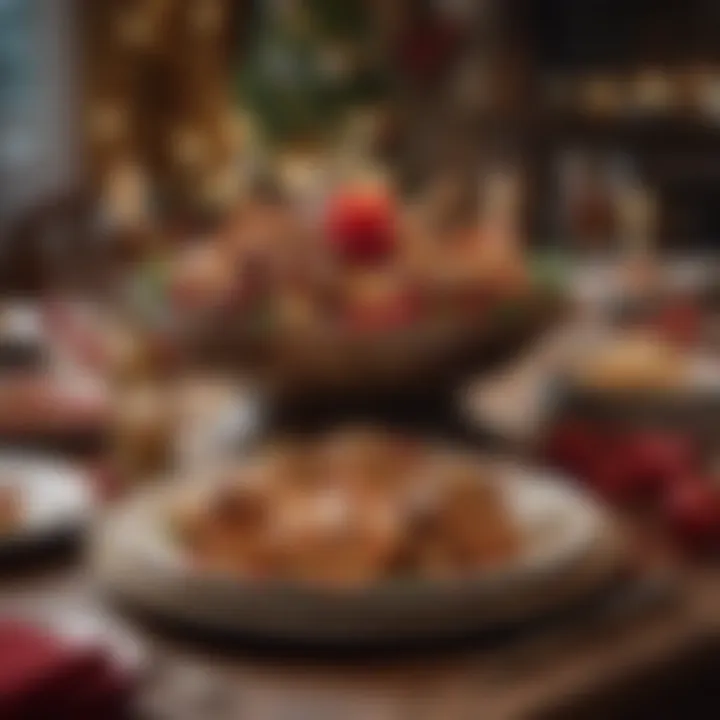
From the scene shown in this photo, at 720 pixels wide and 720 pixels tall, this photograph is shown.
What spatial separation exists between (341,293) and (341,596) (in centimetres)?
49

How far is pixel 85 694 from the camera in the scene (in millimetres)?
810

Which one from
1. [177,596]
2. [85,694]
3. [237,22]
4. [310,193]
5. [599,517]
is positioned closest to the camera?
[85,694]

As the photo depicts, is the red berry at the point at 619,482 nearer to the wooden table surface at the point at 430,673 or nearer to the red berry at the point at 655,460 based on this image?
the red berry at the point at 655,460

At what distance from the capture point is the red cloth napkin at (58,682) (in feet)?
2.61

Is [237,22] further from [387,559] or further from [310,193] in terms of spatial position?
[387,559]

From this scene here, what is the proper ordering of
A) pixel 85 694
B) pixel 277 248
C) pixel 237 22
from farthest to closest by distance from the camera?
1. pixel 237 22
2. pixel 277 248
3. pixel 85 694

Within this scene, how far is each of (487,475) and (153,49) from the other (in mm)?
3300

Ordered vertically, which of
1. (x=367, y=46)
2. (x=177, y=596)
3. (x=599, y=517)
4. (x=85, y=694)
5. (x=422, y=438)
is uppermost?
(x=367, y=46)

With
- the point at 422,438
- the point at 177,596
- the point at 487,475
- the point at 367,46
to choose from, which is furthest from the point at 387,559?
the point at 367,46

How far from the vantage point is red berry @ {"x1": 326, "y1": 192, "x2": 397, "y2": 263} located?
56.5 inches

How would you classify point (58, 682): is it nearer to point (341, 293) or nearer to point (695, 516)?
point (695, 516)

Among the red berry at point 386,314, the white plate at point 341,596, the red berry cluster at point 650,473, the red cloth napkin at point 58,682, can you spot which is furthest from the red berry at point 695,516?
the red cloth napkin at point 58,682

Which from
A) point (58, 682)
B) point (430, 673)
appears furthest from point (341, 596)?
point (58, 682)

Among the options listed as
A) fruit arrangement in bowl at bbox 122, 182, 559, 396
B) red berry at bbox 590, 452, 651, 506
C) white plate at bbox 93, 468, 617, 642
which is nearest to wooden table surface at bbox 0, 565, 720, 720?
white plate at bbox 93, 468, 617, 642
